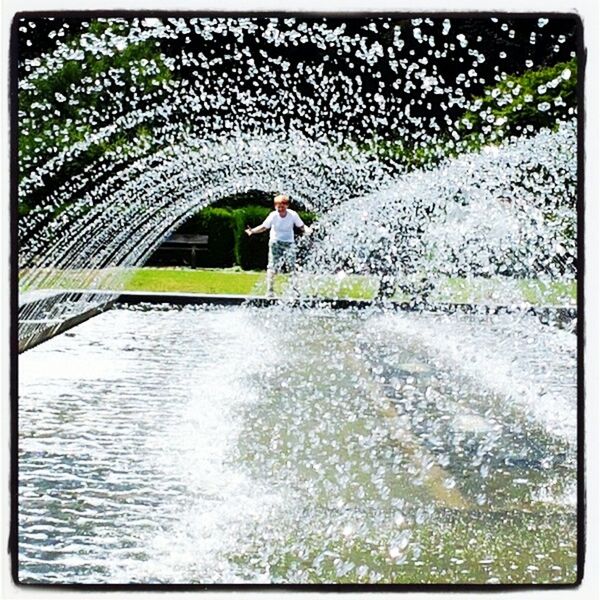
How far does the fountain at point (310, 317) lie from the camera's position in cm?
289

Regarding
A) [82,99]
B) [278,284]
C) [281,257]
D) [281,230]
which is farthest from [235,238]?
[82,99]

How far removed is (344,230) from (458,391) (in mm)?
693

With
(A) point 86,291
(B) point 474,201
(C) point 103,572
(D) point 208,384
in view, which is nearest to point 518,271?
(B) point 474,201

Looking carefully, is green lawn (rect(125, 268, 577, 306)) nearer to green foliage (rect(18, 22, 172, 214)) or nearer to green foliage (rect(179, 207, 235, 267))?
green foliage (rect(179, 207, 235, 267))

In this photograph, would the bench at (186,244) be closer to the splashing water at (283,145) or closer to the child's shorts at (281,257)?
the splashing water at (283,145)

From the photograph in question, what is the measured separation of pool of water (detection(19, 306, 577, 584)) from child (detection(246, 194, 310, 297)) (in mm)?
246

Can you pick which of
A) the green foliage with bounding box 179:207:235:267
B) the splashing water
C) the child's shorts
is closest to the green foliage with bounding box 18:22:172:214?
the splashing water

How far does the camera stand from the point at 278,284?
369cm

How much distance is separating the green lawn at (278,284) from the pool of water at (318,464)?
0.09 metres

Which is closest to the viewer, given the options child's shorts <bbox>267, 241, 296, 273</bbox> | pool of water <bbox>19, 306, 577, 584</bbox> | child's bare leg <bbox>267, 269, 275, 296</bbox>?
pool of water <bbox>19, 306, 577, 584</bbox>

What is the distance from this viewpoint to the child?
3.31 m

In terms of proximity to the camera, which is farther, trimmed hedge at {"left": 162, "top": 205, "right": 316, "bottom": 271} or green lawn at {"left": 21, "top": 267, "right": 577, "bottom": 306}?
green lawn at {"left": 21, "top": 267, "right": 577, "bottom": 306}

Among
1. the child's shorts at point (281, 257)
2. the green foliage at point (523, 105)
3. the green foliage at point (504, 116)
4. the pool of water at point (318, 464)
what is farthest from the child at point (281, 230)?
the green foliage at point (523, 105)

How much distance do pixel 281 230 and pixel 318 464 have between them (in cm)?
71
